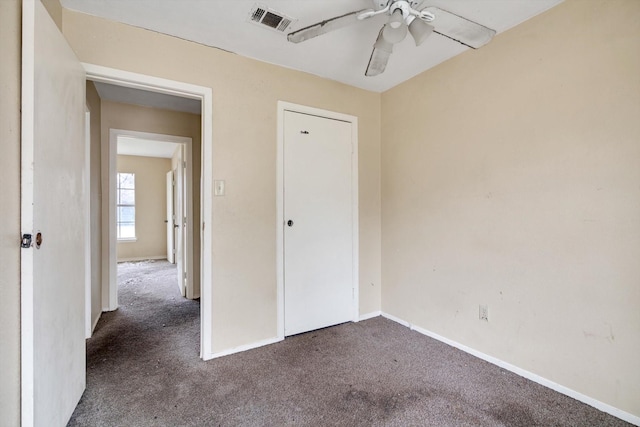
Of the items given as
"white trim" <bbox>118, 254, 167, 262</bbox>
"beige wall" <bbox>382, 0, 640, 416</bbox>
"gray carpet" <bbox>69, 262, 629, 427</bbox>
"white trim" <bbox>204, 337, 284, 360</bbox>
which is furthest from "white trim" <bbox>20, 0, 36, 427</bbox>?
"white trim" <bbox>118, 254, 167, 262</bbox>

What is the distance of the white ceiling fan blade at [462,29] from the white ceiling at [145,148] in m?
4.54

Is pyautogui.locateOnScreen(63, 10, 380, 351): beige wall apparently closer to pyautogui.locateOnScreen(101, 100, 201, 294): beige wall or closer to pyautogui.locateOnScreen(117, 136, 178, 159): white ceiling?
pyautogui.locateOnScreen(101, 100, 201, 294): beige wall

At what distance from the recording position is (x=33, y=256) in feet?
3.81

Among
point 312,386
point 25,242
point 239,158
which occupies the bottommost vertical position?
point 312,386

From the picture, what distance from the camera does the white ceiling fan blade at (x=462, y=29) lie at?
1.52 m

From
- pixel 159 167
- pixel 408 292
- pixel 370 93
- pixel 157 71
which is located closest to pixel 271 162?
pixel 157 71

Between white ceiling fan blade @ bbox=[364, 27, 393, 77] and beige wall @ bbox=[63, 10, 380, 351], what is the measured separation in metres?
0.80

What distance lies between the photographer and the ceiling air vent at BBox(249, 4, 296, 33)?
178 cm

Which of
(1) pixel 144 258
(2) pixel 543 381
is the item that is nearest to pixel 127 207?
(1) pixel 144 258

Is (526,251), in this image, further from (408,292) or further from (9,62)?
(9,62)

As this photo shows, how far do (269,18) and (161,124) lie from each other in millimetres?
2212

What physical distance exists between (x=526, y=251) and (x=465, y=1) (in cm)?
158

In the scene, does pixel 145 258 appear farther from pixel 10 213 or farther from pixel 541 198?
pixel 541 198

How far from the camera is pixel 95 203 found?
114 inches
